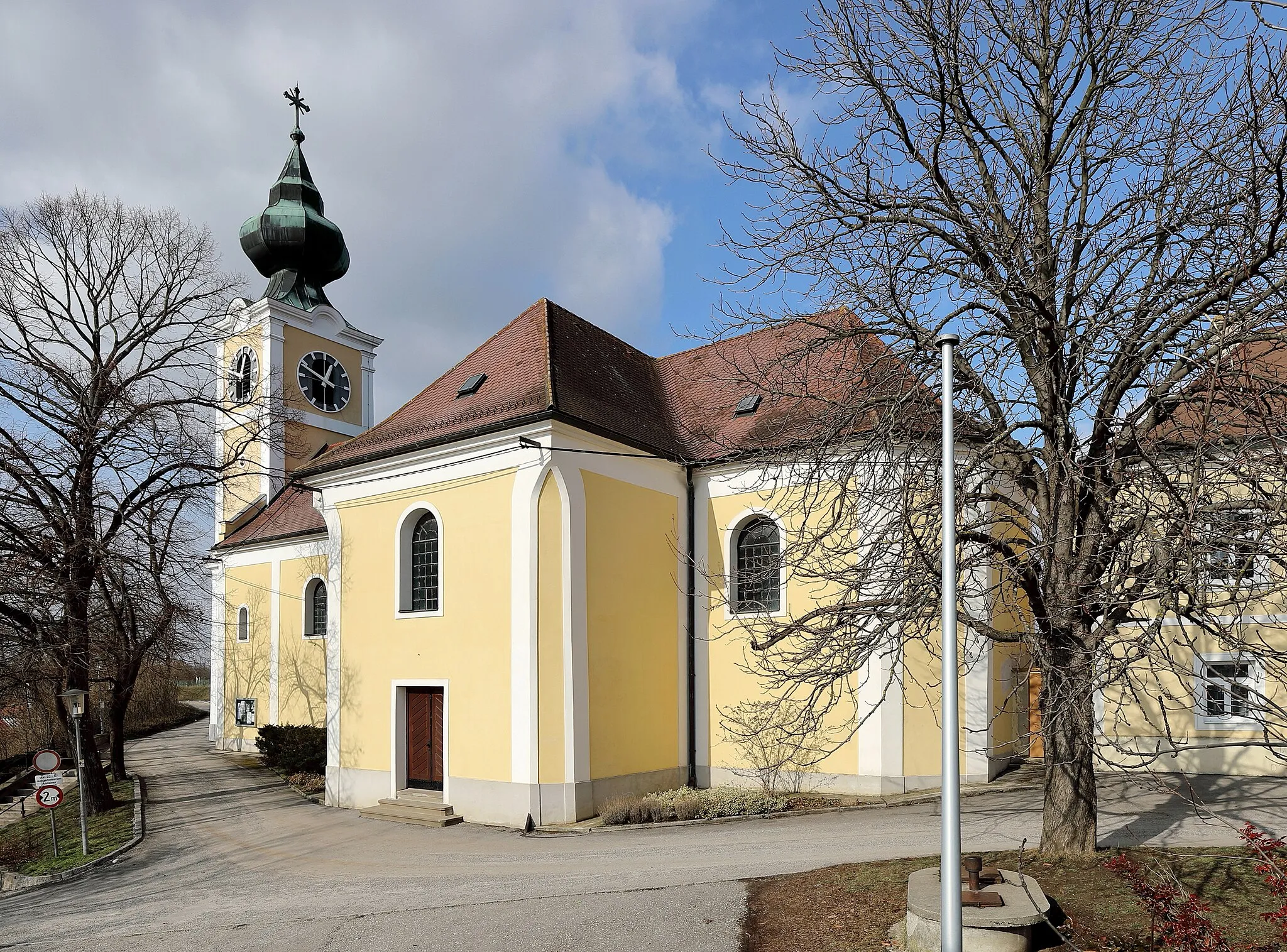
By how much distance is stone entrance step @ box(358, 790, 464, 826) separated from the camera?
589 inches

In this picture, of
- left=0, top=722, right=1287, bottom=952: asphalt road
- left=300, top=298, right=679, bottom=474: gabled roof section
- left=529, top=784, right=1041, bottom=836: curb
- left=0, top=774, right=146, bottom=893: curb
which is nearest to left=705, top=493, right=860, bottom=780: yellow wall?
left=529, top=784, right=1041, bottom=836: curb

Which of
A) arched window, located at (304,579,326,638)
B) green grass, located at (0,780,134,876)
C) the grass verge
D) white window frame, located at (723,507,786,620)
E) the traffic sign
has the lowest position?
green grass, located at (0,780,134,876)

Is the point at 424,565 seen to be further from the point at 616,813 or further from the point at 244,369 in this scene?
the point at 244,369

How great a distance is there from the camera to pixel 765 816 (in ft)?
46.5

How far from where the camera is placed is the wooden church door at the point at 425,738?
1603cm

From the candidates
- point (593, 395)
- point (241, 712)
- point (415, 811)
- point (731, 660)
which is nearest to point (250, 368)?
point (241, 712)

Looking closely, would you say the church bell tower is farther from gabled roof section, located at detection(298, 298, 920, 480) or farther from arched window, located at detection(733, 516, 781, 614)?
arched window, located at detection(733, 516, 781, 614)

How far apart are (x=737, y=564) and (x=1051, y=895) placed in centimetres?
990

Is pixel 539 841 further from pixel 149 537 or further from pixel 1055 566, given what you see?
pixel 149 537

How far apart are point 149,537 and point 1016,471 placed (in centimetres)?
1691

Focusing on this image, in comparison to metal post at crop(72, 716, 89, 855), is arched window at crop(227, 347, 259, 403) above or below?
above

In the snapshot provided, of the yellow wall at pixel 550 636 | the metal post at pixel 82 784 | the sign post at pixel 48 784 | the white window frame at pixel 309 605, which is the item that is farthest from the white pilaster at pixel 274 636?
the yellow wall at pixel 550 636

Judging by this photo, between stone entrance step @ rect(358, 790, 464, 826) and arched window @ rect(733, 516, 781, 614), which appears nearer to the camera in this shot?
stone entrance step @ rect(358, 790, 464, 826)

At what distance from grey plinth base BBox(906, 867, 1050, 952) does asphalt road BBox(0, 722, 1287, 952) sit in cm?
158
